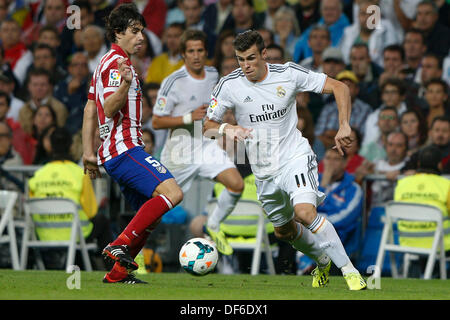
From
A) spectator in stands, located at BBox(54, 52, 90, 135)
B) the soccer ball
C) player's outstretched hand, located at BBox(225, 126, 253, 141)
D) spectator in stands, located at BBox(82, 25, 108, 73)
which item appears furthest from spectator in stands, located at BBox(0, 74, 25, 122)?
player's outstretched hand, located at BBox(225, 126, 253, 141)

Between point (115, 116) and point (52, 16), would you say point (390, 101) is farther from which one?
point (52, 16)

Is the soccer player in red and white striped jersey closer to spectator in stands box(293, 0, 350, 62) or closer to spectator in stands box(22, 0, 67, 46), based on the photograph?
spectator in stands box(293, 0, 350, 62)

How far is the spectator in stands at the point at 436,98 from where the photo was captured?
13.2 meters

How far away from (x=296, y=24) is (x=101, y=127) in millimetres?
7896

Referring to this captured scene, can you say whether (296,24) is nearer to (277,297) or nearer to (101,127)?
(101,127)

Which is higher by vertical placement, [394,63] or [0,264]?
[394,63]

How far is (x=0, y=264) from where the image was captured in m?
12.8

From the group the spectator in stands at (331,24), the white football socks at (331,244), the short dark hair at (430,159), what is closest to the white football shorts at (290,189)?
the white football socks at (331,244)

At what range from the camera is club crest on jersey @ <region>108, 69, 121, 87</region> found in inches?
311

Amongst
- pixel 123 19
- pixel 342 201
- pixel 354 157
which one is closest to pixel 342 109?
pixel 123 19

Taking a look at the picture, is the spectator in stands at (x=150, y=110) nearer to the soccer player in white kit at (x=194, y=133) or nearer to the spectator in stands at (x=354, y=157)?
the soccer player in white kit at (x=194, y=133)

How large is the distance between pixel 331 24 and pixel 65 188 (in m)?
5.61
